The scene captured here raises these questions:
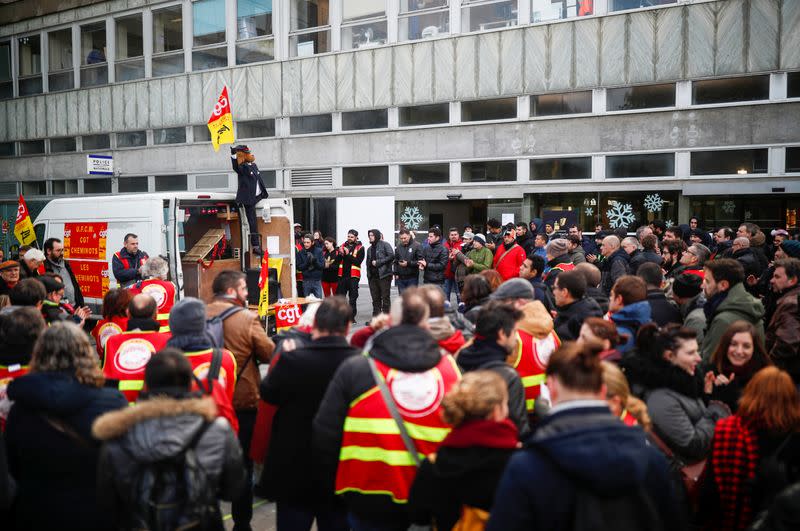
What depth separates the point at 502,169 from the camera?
61.0ft

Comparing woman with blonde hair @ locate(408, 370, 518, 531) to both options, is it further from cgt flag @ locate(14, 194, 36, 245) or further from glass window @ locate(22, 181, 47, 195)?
glass window @ locate(22, 181, 47, 195)

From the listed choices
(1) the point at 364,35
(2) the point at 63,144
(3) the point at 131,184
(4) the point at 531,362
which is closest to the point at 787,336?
(4) the point at 531,362

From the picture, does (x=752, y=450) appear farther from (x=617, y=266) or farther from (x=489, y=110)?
(x=489, y=110)

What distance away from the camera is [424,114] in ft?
64.3

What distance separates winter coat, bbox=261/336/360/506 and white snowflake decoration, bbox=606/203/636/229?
48.3 ft

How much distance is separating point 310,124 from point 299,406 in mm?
18741

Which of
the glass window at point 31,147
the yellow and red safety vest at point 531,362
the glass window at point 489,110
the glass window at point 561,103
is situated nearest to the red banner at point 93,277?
the yellow and red safety vest at point 531,362

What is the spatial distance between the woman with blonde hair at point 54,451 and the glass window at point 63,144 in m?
26.9

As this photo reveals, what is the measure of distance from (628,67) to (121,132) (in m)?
→ 18.9

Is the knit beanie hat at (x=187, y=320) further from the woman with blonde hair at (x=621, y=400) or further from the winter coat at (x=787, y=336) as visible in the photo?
the winter coat at (x=787, y=336)

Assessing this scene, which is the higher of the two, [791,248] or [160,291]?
[791,248]

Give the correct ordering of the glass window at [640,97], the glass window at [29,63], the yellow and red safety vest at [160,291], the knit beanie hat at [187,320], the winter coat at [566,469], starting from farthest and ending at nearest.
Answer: the glass window at [29,63]
the glass window at [640,97]
the yellow and red safety vest at [160,291]
the knit beanie hat at [187,320]
the winter coat at [566,469]

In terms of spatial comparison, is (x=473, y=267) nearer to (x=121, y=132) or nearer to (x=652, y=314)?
(x=652, y=314)

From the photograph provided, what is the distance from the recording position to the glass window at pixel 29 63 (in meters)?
28.0
